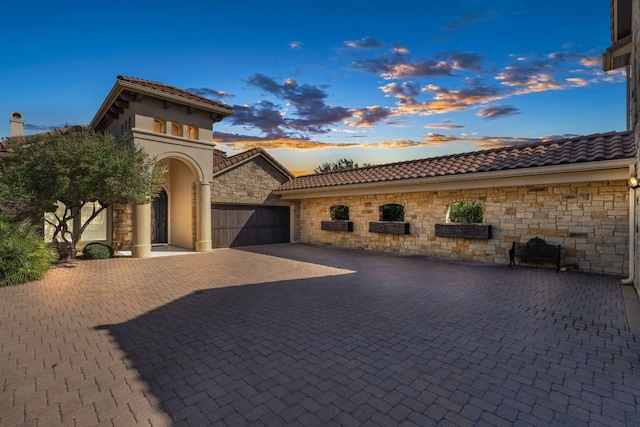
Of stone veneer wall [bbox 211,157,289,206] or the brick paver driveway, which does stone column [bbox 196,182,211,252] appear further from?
the brick paver driveway

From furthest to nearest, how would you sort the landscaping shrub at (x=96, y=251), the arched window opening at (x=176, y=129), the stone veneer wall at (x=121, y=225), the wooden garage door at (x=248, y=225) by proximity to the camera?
the wooden garage door at (x=248, y=225) → the arched window opening at (x=176, y=129) → the stone veneer wall at (x=121, y=225) → the landscaping shrub at (x=96, y=251)

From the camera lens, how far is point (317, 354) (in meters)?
3.72

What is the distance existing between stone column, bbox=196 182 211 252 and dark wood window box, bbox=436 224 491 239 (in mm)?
10188

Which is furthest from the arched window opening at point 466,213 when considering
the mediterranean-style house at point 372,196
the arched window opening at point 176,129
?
the arched window opening at point 176,129

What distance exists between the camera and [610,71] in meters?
11.3

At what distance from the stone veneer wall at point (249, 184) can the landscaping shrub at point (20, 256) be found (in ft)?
23.3

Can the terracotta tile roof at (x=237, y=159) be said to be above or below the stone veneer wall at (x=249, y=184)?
above

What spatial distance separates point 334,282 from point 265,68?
8693 millimetres

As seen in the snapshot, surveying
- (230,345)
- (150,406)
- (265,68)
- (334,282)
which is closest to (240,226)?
(265,68)

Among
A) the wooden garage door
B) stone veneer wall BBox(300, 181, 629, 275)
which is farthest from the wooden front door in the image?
Result: stone veneer wall BBox(300, 181, 629, 275)

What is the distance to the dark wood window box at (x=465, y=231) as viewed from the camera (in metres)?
10.3

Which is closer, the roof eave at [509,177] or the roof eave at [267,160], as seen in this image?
the roof eave at [509,177]

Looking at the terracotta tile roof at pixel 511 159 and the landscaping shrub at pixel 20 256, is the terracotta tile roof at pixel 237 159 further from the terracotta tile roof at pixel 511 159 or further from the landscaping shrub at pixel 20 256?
the landscaping shrub at pixel 20 256

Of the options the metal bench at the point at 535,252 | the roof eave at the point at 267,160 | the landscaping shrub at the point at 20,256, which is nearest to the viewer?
the landscaping shrub at the point at 20,256
